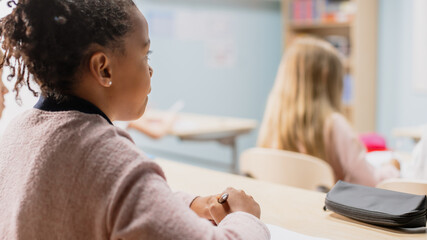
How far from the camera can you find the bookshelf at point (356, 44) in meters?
4.01

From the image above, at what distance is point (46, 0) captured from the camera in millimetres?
664

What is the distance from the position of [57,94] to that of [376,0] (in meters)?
3.81

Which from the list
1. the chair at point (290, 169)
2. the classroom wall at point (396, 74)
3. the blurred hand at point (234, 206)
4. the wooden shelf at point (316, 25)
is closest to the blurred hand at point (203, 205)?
the blurred hand at point (234, 206)

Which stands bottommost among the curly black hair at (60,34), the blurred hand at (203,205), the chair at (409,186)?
the chair at (409,186)

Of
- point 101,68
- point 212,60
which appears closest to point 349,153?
point 101,68

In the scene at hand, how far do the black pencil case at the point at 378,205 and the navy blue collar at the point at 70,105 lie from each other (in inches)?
21.1

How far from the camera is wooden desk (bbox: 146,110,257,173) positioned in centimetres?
302

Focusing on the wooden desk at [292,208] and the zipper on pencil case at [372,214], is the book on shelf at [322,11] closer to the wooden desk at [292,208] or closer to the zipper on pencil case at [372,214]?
the wooden desk at [292,208]

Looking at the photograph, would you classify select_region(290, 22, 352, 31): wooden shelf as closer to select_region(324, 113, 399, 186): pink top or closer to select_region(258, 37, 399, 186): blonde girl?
select_region(258, 37, 399, 186): blonde girl

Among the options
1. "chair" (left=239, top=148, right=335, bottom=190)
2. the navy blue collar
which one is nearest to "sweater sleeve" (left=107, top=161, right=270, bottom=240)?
the navy blue collar

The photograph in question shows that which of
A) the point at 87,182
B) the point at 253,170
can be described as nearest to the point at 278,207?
the point at 87,182

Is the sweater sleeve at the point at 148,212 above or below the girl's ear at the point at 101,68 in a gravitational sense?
below

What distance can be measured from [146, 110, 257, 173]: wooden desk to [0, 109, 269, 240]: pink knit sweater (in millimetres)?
2276

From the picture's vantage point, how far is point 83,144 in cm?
63
